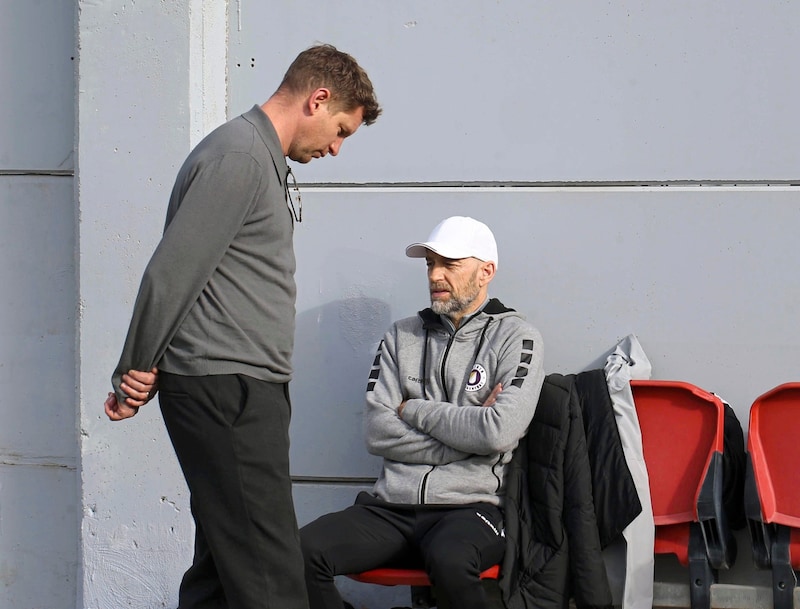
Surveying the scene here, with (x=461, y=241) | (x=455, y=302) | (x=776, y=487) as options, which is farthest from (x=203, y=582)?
(x=776, y=487)

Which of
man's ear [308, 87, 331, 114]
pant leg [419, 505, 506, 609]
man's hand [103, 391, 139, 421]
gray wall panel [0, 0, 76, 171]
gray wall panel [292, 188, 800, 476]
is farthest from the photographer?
gray wall panel [0, 0, 76, 171]

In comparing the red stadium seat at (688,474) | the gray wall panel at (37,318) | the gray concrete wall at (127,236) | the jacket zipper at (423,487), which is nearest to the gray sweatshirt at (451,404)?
the jacket zipper at (423,487)

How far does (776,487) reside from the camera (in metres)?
3.54

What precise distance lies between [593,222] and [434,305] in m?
0.76

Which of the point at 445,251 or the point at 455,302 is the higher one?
the point at 445,251

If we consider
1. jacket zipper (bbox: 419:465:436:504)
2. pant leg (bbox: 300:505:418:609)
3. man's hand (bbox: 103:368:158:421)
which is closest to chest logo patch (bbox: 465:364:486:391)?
jacket zipper (bbox: 419:465:436:504)

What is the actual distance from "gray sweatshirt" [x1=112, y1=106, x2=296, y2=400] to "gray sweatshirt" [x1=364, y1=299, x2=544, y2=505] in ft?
3.37

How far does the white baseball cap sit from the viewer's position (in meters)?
3.78

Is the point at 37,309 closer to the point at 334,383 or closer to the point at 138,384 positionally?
the point at 334,383

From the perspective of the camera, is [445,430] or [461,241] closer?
[445,430]

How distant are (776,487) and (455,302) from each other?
128 cm

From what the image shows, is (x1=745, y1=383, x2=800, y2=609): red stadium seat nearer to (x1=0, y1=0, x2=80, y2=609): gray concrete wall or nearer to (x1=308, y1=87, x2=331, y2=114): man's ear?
(x1=308, y1=87, x2=331, y2=114): man's ear

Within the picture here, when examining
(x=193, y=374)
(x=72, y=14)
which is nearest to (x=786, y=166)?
(x=193, y=374)

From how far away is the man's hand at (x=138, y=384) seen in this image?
254cm
